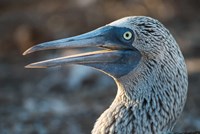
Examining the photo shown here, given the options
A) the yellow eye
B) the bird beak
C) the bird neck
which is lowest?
the bird neck

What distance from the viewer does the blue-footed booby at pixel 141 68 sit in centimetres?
766

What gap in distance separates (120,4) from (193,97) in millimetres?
7158

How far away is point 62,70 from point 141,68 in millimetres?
8020

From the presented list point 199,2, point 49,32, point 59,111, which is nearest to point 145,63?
point 59,111

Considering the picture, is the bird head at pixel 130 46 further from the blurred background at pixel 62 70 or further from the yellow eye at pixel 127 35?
the blurred background at pixel 62 70

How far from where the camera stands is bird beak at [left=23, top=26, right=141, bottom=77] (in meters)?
7.51

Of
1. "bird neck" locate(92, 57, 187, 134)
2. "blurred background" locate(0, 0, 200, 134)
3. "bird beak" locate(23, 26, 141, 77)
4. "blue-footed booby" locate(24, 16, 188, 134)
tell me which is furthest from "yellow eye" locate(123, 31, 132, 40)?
"blurred background" locate(0, 0, 200, 134)

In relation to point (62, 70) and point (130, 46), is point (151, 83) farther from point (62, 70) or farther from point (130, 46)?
point (62, 70)

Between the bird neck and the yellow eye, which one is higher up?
the yellow eye

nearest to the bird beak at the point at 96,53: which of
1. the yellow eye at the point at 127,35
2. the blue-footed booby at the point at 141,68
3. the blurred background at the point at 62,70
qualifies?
the blue-footed booby at the point at 141,68

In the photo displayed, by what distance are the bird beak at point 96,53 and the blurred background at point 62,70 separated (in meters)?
4.91

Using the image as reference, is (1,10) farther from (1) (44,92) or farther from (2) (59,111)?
(2) (59,111)

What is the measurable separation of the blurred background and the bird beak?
16.1 feet

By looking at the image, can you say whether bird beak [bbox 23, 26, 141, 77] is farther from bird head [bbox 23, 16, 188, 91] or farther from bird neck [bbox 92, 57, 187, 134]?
bird neck [bbox 92, 57, 187, 134]
